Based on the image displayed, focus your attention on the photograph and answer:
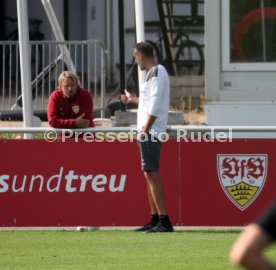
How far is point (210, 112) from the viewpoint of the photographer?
1541 centimetres

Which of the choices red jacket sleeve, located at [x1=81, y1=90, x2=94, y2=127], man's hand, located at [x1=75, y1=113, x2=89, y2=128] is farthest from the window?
man's hand, located at [x1=75, y1=113, x2=89, y2=128]

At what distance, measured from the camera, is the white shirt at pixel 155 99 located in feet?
39.0

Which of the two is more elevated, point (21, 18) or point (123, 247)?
point (21, 18)

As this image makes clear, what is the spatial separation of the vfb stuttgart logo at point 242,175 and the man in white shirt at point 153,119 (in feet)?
2.76

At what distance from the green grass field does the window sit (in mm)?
3648

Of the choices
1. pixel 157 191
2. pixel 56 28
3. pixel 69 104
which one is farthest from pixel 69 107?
pixel 56 28

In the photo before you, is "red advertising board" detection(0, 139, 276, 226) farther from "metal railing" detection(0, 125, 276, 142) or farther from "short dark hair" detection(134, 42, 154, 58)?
"short dark hair" detection(134, 42, 154, 58)

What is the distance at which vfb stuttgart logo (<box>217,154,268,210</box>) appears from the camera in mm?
12625

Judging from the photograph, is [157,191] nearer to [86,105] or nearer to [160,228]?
[160,228]

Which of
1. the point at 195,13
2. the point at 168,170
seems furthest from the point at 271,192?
the point at 195,13

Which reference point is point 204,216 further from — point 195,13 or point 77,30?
point 77,30

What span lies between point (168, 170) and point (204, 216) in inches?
24.4

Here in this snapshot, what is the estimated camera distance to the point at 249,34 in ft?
51.0

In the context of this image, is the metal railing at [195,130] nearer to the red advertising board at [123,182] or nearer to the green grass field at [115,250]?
the red advertising board at [123,182]
